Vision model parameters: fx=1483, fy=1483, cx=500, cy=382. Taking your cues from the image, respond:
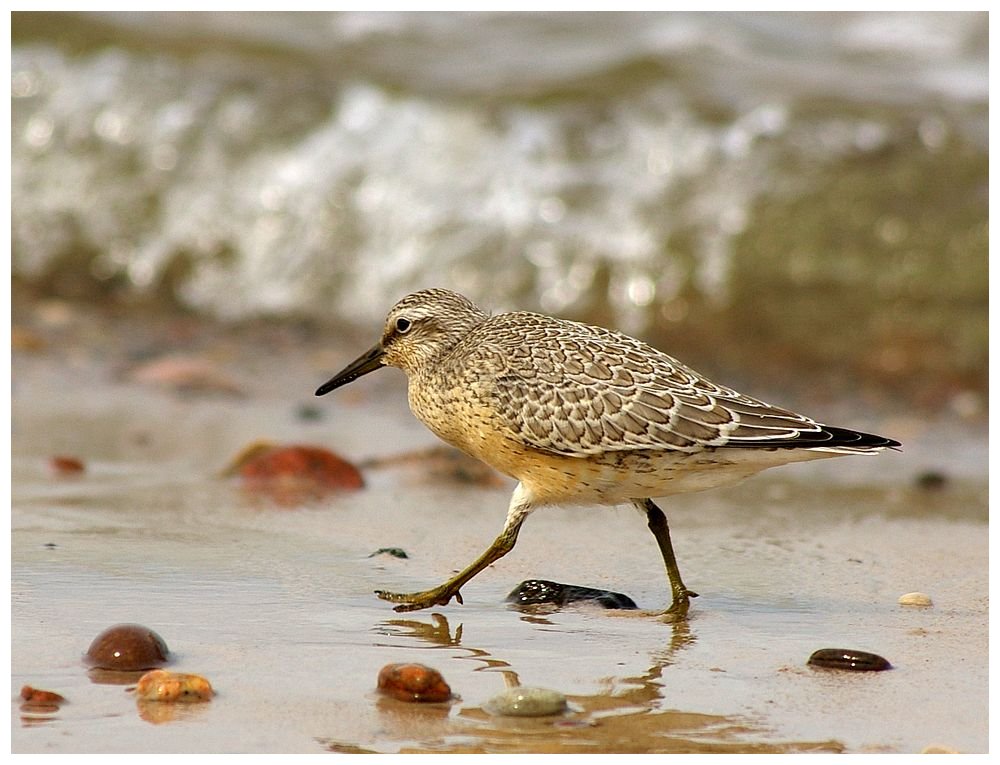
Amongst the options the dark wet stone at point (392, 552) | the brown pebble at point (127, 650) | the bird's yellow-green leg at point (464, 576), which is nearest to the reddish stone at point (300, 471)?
the dark wet stone at point (392, 552)

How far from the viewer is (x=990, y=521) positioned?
7398mm

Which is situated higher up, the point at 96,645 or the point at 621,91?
the point at 621,91

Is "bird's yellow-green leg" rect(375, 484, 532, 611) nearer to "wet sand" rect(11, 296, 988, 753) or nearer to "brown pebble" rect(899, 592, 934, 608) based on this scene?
"wet sand" rect(11, 296, 988, 753)

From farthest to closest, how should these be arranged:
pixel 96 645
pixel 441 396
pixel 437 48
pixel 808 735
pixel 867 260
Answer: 1. pixel 437 48
2. pixel 867 260
3. pixel 441 396
4. pixel 96 645
5. pixel 808 735

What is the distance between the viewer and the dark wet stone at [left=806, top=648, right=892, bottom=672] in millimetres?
4895

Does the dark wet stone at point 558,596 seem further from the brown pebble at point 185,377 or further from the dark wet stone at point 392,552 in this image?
the brown pebble at point 185,377

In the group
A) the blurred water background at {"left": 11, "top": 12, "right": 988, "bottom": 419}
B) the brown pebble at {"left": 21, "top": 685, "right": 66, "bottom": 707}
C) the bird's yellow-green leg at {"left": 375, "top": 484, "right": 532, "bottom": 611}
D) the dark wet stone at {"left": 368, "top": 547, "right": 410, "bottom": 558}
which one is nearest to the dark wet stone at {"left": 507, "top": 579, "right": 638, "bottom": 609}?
the bird's yellow-green leg at {"left": 375, "top": 484, "right": 532, "bottom": 611}

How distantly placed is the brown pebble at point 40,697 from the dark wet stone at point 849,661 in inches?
94.8

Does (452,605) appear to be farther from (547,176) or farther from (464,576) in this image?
(547,176)

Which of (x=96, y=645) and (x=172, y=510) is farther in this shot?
(x=172, y=510)

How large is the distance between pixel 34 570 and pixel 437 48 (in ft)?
30.2

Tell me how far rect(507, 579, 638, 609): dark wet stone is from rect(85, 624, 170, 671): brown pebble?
4.95ft

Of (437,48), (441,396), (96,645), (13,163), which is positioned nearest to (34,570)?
(96,645)

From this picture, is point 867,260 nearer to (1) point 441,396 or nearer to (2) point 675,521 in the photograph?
(2) point 675,521
